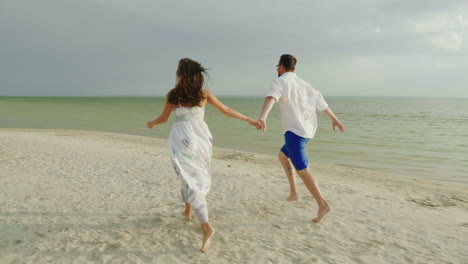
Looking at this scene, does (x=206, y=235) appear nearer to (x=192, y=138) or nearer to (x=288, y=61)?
(x=192, y=138)

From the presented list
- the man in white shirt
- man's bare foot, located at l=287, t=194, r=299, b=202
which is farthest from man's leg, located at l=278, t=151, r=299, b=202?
the man in white shirt

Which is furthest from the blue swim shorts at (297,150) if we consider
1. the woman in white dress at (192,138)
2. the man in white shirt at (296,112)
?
the woman in white dress at (192,138)

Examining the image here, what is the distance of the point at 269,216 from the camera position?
4641 mm

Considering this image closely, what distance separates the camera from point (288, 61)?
4.34 metres

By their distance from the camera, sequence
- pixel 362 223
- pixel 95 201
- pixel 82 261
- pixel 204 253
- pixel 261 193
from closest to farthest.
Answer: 1. pixel 82 261
2. pixel 204 253
3. pixel 362 223
4. pixel 95 201
5. pixel 261 193

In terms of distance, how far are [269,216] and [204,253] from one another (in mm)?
1453

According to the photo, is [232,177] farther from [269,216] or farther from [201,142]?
[201,142]

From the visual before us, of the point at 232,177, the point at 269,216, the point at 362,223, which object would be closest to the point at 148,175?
the point at 232,177

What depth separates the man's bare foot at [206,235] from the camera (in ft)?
11.1

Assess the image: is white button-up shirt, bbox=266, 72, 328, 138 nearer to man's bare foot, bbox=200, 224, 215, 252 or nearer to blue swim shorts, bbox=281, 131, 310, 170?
blue swim shorts, bbox=281, 131, 310, 170

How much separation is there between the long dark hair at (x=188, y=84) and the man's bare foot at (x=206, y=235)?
4.22ft

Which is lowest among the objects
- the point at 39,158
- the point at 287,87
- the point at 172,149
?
the point at 39,158

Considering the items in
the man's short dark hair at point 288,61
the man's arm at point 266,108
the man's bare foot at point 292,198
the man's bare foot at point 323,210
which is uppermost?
the man's short dark hair at point 288,61

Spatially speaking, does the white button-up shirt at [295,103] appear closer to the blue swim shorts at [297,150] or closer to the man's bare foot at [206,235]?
the blue swim shorts at [297,150]
